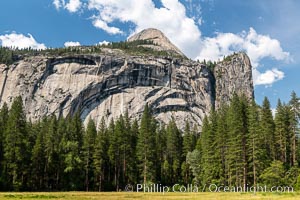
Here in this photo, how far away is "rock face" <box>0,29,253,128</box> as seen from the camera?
153125 millimetres

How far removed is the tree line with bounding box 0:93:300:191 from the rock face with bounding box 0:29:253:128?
7254 cm

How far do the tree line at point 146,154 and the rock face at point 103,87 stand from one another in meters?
72.5

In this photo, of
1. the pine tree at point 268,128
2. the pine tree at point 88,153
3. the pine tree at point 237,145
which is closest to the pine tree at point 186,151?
the pine tree at point 268,128

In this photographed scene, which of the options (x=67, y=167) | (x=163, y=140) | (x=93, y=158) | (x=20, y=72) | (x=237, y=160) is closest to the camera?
(x=237, y=160)

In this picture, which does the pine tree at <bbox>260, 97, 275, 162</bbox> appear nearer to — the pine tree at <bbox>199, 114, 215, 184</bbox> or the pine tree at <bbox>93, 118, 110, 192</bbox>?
the pine tree at <bbox>199, 114, 215, 184</bbox>

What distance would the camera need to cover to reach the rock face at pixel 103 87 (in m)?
153

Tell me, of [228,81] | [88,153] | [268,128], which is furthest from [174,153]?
[228,81]

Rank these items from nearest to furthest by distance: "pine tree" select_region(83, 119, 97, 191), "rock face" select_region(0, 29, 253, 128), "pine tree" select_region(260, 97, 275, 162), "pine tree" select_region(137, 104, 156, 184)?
"pine tree" select_region(260, 97, 275, 162), "pine tree" select_region(137, 104, 156, 184), "pine tree" select_region(83, 119, 97, 191), "rock face" select_region(0, 29, 253, 128)

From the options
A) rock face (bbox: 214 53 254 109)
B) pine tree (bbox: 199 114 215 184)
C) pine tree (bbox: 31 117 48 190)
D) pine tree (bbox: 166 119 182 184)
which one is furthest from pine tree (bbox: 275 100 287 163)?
rock face (bbox: 214 53 254 109)

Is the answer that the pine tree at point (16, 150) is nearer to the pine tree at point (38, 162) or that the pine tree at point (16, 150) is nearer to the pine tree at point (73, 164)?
the pine tree at point (38, 162)

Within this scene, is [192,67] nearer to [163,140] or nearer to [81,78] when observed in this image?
[81,78]

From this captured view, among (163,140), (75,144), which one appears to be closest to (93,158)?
(75,144)

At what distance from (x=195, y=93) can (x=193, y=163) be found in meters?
99.7

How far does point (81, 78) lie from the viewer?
518ft
